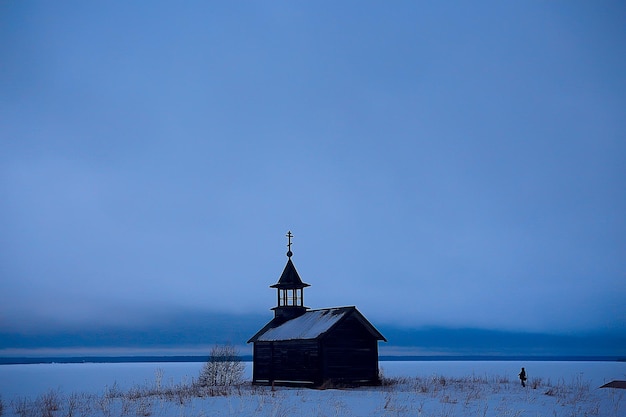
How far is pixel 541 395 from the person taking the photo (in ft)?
90.1

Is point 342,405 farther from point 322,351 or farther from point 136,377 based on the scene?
point 136,377

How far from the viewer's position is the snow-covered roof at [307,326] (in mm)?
34200

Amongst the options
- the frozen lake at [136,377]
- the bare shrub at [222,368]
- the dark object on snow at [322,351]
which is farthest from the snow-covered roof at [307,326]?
the frozen lake at [136,377]

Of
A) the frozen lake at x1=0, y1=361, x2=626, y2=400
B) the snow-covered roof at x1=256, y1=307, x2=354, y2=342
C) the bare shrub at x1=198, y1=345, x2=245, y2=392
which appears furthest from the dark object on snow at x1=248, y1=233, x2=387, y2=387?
the frozen lake at x1=0, y1=361, x2=626, y2=400

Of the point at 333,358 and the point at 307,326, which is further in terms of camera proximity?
the point at 307,326

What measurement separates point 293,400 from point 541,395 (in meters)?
12.2

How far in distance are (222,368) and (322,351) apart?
13.0m

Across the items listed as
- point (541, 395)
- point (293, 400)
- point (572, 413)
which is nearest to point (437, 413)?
point (572, 413)

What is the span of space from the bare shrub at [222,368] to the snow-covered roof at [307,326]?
5.95 meters

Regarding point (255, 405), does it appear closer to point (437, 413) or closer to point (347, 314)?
point (437, 413)

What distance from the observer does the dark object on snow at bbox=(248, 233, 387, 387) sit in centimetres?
3362

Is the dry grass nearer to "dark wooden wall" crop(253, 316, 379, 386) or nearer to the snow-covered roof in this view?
"dark wooden wall" crop(253, 316, 379, 386)

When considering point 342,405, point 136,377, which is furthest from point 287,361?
point 136,377

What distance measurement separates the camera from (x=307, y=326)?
119 ft
